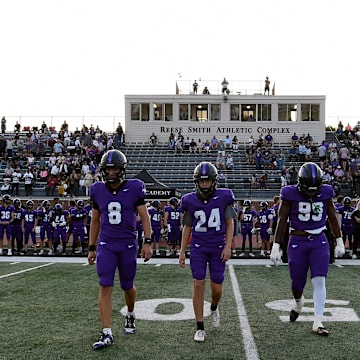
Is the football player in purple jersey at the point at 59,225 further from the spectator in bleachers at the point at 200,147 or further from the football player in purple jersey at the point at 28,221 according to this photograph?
the spectator in bleachers at the point at 200,147

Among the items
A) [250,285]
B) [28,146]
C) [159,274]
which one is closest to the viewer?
[250,285]

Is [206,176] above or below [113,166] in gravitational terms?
below

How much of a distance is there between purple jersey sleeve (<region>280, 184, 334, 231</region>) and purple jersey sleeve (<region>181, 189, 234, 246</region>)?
644 mm

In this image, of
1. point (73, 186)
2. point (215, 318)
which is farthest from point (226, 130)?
point (215, 318)

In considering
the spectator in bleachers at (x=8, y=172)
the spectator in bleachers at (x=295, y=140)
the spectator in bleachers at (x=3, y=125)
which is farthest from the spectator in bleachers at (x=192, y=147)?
the spectator in bleachers at (x=3, y=125)

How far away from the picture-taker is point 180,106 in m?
30.8

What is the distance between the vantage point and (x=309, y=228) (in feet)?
17.0

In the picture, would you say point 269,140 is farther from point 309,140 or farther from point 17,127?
point 17,127

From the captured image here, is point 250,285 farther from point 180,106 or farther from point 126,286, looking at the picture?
point 180,106

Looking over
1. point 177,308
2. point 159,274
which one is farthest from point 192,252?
point 159,274

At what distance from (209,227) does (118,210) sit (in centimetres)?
88

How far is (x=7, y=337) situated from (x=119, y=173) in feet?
6.12

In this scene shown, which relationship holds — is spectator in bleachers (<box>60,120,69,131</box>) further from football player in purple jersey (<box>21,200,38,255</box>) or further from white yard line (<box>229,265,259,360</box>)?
white yard line (<box>229,265,259,360</box>)

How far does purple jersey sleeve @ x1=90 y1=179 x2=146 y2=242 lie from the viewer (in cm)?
491
